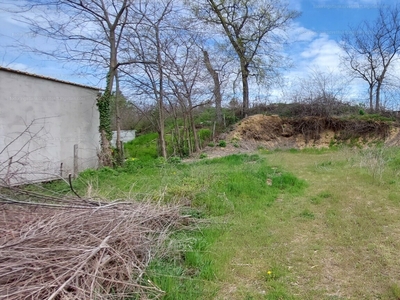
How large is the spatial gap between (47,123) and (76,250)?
20.7ft

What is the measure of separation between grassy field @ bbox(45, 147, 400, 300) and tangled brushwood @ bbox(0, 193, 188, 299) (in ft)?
0.69

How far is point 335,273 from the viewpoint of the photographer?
2.66 meters

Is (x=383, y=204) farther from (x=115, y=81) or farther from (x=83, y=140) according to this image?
(x=115, y=81)

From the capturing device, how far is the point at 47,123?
7.40m

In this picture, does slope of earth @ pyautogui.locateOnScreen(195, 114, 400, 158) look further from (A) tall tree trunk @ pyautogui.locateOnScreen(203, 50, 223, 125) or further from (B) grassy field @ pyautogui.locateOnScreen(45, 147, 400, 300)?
(B) grassy field @ pyautogui.locateOnScreen(45, 147, 400, 300)

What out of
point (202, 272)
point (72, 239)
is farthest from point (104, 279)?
point (202, 272)

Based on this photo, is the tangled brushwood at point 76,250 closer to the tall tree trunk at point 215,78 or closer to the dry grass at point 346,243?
the dry grass at point 346,243

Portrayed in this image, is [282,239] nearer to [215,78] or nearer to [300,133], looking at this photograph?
[215,78]

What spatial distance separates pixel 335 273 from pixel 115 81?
925cm

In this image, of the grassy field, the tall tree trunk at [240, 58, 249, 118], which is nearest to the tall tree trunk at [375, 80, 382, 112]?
the tall tree trunk at [240, 58, 249, 118]

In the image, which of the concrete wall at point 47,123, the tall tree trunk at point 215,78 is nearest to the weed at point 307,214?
the concrete wall at point 47,123

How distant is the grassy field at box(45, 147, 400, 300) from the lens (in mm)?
2424

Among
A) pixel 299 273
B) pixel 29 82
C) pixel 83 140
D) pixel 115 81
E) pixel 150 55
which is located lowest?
pixel 299 273

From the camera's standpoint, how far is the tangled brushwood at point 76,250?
184 cm
